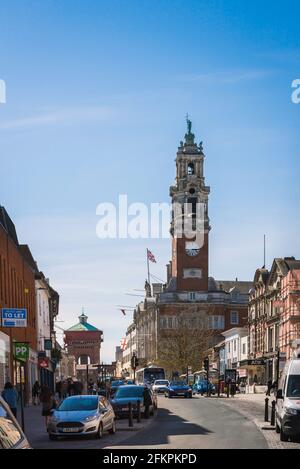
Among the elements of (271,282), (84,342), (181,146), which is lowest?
(84,342)

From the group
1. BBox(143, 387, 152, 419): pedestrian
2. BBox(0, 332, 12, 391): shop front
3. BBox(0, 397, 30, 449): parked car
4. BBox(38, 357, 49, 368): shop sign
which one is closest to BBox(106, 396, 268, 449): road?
BBox(143, 387, 152, 419): pedestrian

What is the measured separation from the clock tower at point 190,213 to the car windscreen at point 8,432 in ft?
411

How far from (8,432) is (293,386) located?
50.5ft

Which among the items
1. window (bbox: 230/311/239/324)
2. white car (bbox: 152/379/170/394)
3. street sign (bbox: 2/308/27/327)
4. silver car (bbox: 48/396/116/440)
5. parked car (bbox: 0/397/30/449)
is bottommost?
white car (bbox: 152/379/170/394)

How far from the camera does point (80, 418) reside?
79.5 ft

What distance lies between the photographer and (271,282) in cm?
9012

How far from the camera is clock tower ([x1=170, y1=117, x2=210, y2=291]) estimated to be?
442ft

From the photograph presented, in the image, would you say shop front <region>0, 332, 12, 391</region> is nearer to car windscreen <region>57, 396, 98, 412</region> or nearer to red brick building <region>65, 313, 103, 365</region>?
car windscreen <region>57, 396, 98, 412</region>

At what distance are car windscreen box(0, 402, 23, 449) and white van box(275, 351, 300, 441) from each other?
539 inches

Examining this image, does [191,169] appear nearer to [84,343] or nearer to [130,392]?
[84,343]

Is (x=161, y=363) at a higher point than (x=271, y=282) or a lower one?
lower

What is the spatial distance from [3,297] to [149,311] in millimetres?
114110
